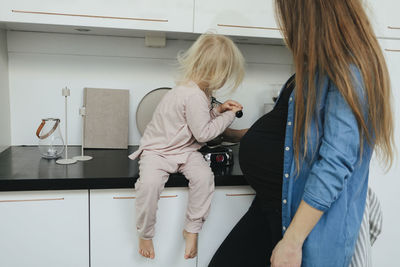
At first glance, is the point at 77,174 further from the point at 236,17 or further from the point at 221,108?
the point at 236,17

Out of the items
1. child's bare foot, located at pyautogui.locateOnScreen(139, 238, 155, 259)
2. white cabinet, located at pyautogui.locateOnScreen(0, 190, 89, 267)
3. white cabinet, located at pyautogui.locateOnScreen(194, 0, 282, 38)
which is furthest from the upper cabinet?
white cabinet, located at pyautogui.locateOnScreen(0, 190, 89, 267)

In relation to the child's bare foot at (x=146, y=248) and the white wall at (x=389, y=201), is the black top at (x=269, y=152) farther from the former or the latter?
the white wall at (x=389, y=201)

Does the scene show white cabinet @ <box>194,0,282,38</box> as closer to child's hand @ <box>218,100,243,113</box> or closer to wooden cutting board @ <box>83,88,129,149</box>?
child's hand @ <box>218,100,243,113</box>

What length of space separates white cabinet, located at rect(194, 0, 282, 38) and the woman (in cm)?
53

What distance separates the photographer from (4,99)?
1538 mm

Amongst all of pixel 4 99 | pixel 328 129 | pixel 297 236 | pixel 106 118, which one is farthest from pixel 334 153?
pixel 4 99

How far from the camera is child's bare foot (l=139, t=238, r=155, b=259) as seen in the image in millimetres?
1207

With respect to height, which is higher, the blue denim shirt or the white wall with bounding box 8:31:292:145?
the white wall with bounding box 8:31:292:145

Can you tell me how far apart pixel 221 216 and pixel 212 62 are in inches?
21.4

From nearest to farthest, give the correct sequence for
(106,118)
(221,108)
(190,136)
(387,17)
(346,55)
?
1. (346,55)
2. (190,136)
3. (221,108)
4. (387,17)
5. (106,118)

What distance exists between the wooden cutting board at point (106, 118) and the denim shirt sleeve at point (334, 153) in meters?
1.01

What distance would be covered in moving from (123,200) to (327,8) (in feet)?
2.75

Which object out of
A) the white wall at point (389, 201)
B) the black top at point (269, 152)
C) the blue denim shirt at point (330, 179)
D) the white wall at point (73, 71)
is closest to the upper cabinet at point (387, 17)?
the white wall at point (389, 201)

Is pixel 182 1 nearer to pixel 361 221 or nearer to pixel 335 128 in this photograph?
pixel 335 128
